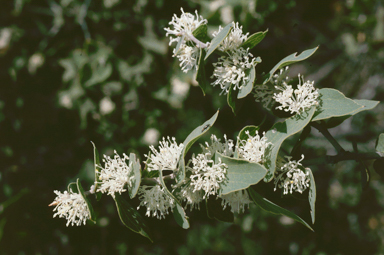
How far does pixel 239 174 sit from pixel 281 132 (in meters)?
0.13

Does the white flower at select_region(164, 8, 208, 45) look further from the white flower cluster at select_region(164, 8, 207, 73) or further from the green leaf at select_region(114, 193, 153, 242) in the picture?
the green leaf at select_region(114, 193, 153, 242)

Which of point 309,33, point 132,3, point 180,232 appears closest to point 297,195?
point 180,232

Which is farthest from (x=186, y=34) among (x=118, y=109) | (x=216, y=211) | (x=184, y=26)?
(x=118, y=109)

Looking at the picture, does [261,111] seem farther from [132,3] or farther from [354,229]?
[354,229]

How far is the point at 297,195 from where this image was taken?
0.58 m

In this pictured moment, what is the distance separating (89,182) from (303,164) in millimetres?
1032

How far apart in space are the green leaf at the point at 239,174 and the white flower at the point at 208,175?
0.03ft

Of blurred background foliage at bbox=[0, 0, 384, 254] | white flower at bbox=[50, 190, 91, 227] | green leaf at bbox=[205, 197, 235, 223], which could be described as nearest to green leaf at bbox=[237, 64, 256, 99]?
green leaf at bbox=[205, 197, 235, 223]

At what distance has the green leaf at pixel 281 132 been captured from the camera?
20.0 inches

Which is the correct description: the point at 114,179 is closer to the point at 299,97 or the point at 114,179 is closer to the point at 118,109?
the point at 299,97

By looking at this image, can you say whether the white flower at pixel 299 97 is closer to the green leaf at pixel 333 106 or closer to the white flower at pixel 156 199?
the green leaf at pixel 333 106

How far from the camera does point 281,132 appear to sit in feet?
1.80

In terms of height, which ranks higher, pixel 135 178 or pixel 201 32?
pixel 201 32

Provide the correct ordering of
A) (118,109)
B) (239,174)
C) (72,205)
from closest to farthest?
(239,174) → (72,205) → (118,109)
